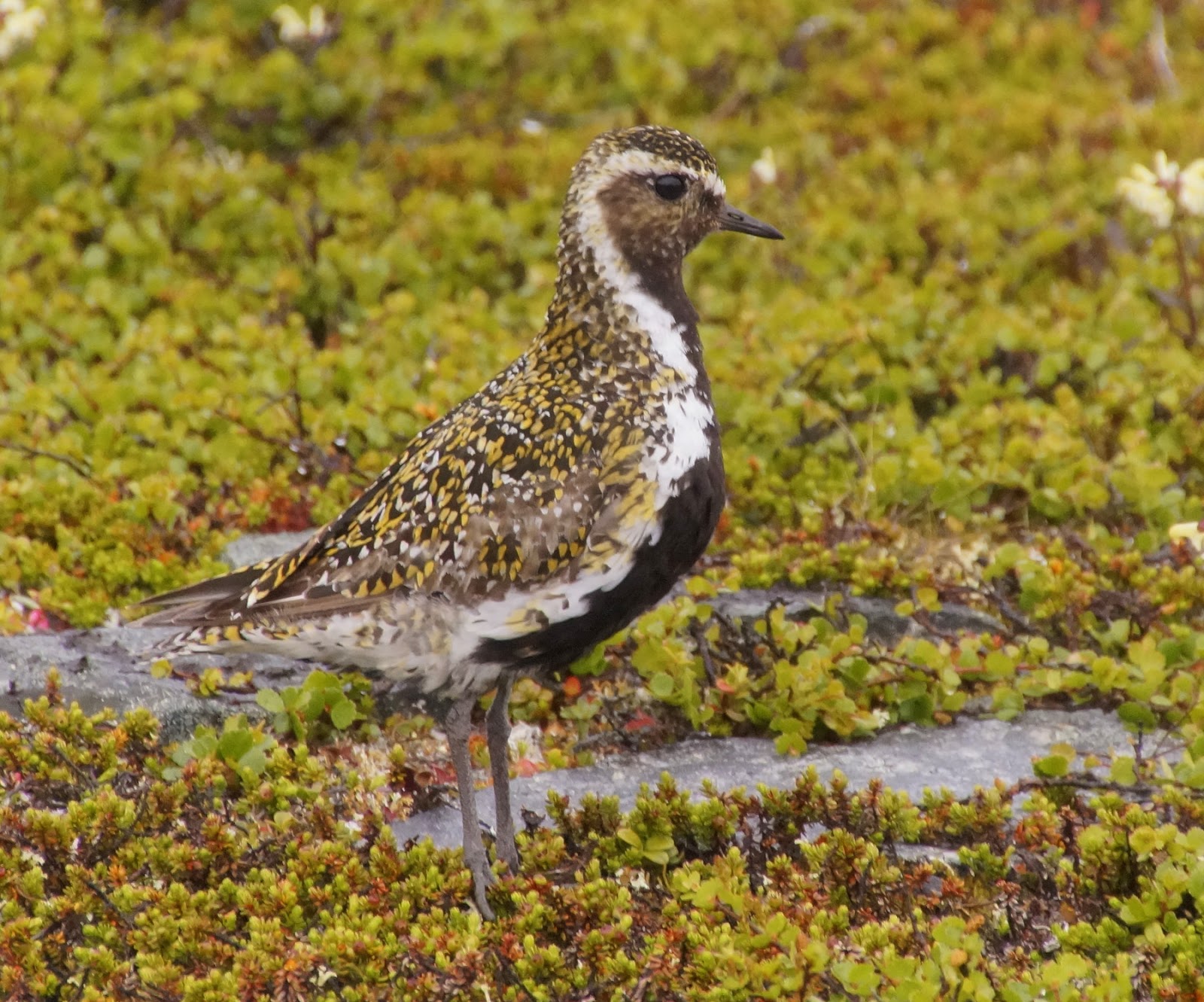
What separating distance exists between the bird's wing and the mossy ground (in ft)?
2.23

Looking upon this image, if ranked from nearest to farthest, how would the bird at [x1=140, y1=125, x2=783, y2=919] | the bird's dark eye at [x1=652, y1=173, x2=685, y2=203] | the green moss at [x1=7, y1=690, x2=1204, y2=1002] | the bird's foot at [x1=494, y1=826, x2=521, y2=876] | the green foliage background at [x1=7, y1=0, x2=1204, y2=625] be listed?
1. the green moss at [x1=7, y1=690, x2=1204, y2=1002]
2. the bird at [x1=140, y1=125, x2=783, y2=919]
3. the bird's foot at [x1=494, y1=826, x2=521, y2=876]
4. the bird's dark eye at [x1=652, y1=173, x2=685, y2=203]
5. the green foliage background at [x1=7, y1=0, x2=1204, y2=625]

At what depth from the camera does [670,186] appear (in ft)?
20.6

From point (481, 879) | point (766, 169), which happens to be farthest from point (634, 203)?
point (766, 169)

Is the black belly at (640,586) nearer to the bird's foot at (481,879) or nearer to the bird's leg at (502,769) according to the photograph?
the bird's leg at (502,769)

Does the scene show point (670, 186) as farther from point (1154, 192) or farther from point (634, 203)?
point (1154, 192)

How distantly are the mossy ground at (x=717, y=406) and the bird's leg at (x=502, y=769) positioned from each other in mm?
128

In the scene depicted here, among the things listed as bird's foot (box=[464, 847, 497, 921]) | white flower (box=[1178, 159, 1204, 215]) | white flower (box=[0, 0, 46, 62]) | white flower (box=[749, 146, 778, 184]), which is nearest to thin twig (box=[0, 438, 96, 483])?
bird's foot (box=[464, 847, 497, 921])

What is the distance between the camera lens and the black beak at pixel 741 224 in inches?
261

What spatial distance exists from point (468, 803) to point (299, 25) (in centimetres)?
719

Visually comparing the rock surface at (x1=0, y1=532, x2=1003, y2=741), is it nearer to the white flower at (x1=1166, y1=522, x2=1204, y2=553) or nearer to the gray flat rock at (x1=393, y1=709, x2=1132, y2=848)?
the gray flat rock at (x1=393, y1=709, x2=1132, y2=848)

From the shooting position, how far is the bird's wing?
5.59m

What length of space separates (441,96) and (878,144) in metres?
3.29

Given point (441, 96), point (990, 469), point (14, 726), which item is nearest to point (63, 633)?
point (14, 726)

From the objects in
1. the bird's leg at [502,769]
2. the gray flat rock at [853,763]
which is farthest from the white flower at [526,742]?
the bird's leg at [502,769]
